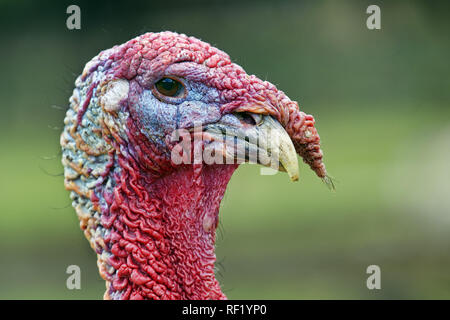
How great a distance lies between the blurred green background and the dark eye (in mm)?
4285

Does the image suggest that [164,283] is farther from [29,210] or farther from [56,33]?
[56,33]

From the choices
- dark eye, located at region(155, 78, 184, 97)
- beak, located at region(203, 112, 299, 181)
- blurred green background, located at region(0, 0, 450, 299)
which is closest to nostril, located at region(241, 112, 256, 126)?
beak, located at region(203, 112, 299, 181)

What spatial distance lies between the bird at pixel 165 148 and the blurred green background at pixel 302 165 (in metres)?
3.88

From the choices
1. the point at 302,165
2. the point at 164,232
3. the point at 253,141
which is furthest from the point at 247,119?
the point at 302,165

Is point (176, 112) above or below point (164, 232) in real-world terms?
above

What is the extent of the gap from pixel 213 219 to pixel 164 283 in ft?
1.23

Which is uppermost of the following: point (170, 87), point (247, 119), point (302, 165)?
point (302, 165)

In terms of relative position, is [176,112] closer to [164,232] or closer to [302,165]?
[164,232]

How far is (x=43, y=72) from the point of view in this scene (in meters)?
8.84

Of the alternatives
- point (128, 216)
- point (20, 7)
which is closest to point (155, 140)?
point (128, 216)

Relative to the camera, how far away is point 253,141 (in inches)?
106

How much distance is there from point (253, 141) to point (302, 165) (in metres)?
5.58

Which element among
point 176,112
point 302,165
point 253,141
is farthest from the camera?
point 302,165

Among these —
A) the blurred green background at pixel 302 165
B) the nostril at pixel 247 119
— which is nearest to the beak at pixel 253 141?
the nostril at pixel 247 119
